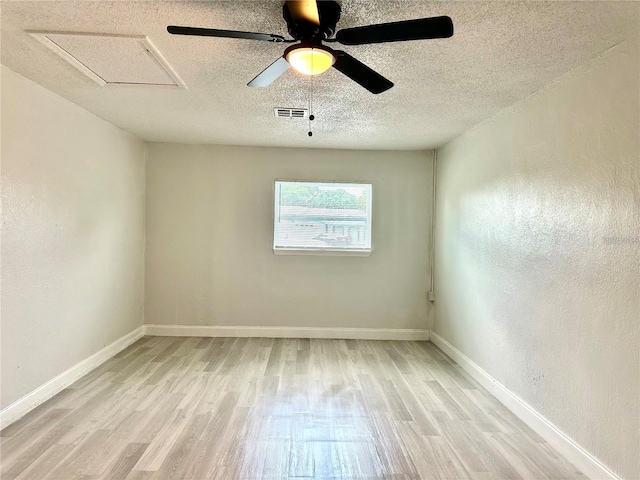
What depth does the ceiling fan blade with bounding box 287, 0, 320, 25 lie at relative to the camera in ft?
4.58

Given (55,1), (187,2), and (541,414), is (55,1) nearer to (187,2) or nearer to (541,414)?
(187,2)

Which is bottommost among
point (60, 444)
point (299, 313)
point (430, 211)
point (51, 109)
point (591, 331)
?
point (60, 444)

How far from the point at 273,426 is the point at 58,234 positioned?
88.7 inches

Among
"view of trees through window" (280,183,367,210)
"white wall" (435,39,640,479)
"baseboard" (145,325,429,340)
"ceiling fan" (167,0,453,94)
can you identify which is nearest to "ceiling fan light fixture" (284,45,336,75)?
"ceiling fan" (167,0,453,94)

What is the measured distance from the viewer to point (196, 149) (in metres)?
4.30

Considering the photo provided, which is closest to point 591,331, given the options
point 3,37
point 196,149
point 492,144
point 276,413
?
point 492,144

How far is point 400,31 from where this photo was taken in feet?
4.68

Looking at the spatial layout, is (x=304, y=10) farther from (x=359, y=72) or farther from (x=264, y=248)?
(x=264, y=248)

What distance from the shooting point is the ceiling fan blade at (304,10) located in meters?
1.40

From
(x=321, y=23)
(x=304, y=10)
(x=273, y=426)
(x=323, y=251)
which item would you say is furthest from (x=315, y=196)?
(x=304, y=10)

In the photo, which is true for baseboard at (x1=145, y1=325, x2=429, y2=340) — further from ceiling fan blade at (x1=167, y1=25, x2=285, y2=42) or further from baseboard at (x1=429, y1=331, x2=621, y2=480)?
ceiling fan blade at (x1=167, y1=25, x2=285, y2=42)

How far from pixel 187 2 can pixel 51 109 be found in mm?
1805

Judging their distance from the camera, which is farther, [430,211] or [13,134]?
[430,211]

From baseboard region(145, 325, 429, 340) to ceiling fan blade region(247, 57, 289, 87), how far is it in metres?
3.12
